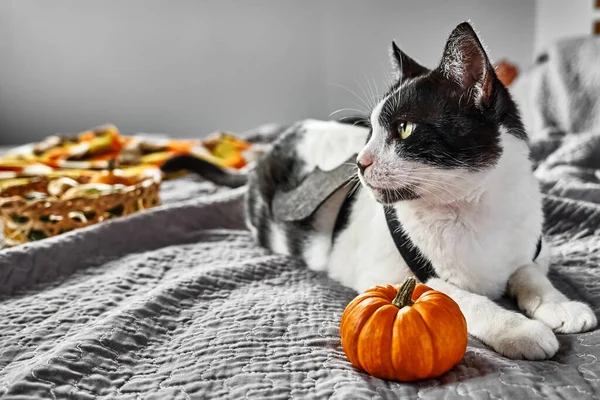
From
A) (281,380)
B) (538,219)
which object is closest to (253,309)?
(281,380)

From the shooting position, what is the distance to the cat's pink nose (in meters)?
0.94

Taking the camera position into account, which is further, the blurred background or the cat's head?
the blurred background

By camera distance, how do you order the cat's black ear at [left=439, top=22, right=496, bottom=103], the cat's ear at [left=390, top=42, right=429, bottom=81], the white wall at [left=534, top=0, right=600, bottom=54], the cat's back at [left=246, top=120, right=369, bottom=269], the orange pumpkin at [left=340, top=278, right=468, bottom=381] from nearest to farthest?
the orange pumpkin at [left=340, top=278, right=468, bottom=381], the cat's black ear at [left=439, top=22, right=496, bottom=103], the cat's ear at [left=390, top=42, right=429, bottom=81], the cat's back at [left=246, top=120, right=369, bottom=269], the white wall at [left=534, top=0, right=600, bottom=54]

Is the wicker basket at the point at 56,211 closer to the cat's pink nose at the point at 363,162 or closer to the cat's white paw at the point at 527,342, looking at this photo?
the cat's pink nose at the point at 363,162

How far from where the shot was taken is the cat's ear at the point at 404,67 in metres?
1.07

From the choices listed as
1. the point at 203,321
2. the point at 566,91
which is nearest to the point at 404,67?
the point at 203,321

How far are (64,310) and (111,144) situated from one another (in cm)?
171

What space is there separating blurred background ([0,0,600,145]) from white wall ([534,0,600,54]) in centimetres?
1

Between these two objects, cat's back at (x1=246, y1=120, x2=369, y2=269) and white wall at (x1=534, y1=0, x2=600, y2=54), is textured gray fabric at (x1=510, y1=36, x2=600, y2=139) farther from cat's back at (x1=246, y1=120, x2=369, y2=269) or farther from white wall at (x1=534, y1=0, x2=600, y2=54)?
cat's back at (x1=246, y1=120, x2=369, y2=269)

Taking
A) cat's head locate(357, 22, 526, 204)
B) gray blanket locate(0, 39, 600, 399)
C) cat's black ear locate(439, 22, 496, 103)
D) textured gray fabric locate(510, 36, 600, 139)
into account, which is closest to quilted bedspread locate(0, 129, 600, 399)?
gray blanket locate(0, 39, 600, 399)

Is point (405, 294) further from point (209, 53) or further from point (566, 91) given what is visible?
point (209, 53)

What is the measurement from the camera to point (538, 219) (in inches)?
40.0

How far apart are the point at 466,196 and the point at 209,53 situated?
3159 mm

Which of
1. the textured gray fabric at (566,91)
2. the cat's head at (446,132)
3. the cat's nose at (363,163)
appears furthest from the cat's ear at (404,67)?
the textured gray fabric at (566,91)
